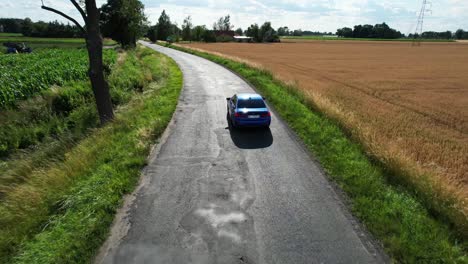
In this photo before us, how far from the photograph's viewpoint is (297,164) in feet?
32.3

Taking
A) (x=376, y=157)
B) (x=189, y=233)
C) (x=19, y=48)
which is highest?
(x=19, y=48)

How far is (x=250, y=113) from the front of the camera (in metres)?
12.6

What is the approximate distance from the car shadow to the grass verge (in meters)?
3.27

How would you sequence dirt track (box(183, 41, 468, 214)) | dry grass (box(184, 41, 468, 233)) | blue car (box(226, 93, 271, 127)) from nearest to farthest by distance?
dry grass (box(184, 41, 468, 233))
dirt track (box(183, 41, 468, 214))
blue car (box(226, 93, 271, 127))

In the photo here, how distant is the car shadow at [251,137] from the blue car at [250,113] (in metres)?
0.33

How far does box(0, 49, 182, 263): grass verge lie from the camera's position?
5819mm

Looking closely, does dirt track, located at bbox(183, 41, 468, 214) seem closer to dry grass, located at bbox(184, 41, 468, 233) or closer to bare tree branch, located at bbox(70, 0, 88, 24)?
dry grass, located at bbox(184, 41, 468, 233)

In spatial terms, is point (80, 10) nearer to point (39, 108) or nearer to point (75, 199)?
point (39, 108)

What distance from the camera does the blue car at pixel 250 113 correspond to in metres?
12.6

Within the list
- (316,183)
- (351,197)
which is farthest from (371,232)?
(316,183)

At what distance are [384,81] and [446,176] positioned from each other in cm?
2552

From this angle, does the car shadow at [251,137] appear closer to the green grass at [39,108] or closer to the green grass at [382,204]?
the green grass at [382,204]

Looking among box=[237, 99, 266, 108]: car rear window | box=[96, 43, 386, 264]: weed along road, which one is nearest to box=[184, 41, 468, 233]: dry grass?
box=[96, 43, 386, 264]: weed along road

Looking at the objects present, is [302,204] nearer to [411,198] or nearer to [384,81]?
[411,198]
